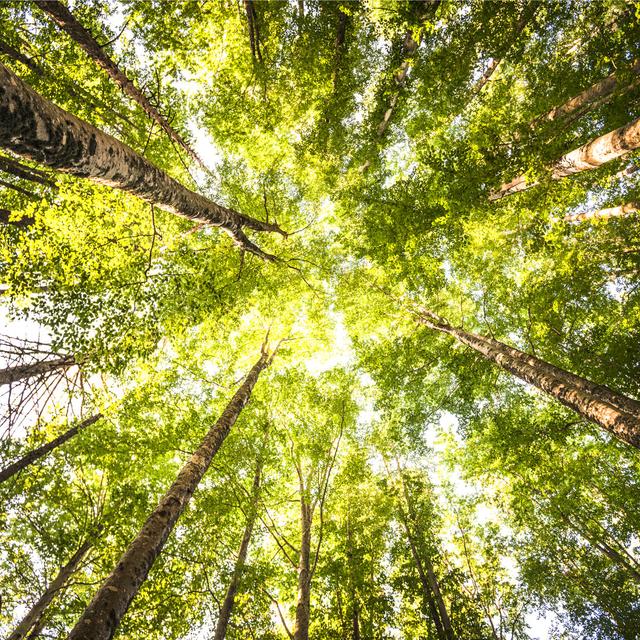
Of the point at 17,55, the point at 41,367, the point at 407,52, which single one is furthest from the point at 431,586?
the point at 407,52

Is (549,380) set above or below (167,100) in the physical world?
below

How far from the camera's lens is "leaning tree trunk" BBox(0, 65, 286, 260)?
2.54 metres

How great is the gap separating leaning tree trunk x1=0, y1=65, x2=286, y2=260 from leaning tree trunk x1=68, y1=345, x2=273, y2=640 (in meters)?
4.35

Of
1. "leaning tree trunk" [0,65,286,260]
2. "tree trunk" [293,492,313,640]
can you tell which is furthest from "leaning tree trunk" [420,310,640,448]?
"leaning tree trunk" [0,65,286,260]

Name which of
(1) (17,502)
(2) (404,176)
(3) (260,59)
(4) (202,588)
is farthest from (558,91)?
(1) (17,502)

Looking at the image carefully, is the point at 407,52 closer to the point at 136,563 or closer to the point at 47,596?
the point at 136,563

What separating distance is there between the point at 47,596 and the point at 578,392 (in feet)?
43.0

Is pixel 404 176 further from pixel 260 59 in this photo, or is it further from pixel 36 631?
pixel 36 631

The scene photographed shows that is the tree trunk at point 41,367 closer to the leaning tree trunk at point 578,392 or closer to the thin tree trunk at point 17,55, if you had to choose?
the thin tree trunk at point 17,55

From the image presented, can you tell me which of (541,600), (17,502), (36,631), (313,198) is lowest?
(36,631)

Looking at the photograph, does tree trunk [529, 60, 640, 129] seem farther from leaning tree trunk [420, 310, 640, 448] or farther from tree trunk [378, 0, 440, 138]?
leaning tree trunk [420, 310, 640, 448]

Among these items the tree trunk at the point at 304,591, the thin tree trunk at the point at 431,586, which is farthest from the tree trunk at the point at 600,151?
the thin tree trunk at the point at 431,586

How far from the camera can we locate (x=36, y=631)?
303 inches

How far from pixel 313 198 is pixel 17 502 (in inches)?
528
